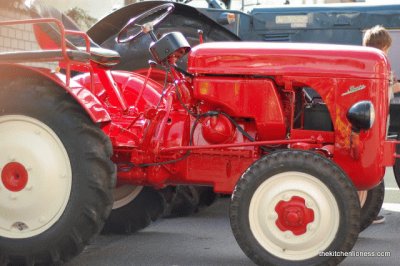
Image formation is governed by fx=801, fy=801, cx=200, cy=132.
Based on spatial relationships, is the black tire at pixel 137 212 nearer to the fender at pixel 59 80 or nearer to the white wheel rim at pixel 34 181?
the fender at pixel 59 80

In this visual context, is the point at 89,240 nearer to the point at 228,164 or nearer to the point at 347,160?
the point at 228,164

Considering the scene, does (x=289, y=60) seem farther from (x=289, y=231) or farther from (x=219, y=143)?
(x=289, y=231)

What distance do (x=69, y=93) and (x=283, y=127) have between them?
115 cm

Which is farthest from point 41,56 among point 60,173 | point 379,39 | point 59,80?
point 379,39

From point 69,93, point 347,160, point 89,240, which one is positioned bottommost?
point 89,240

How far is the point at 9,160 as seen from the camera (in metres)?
3.95

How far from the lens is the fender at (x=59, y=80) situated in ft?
13.0

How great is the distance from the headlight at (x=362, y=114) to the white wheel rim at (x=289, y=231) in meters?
0.37

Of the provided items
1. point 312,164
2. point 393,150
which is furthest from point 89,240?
point 393,150

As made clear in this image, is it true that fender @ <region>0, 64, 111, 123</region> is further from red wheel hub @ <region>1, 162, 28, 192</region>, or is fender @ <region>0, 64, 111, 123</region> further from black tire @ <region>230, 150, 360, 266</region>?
black tire @ <region>230, 150, 360, 266</region>

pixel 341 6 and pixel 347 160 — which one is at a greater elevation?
pixel 341 6

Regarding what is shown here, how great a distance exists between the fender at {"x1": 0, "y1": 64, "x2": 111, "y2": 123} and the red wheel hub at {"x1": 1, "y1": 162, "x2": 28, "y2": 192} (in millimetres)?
430

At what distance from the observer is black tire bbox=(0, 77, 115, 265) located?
383 cm

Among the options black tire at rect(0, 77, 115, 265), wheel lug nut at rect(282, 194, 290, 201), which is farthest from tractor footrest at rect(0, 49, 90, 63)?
wheel lug nut at rect(282, 194, 290, 201)
